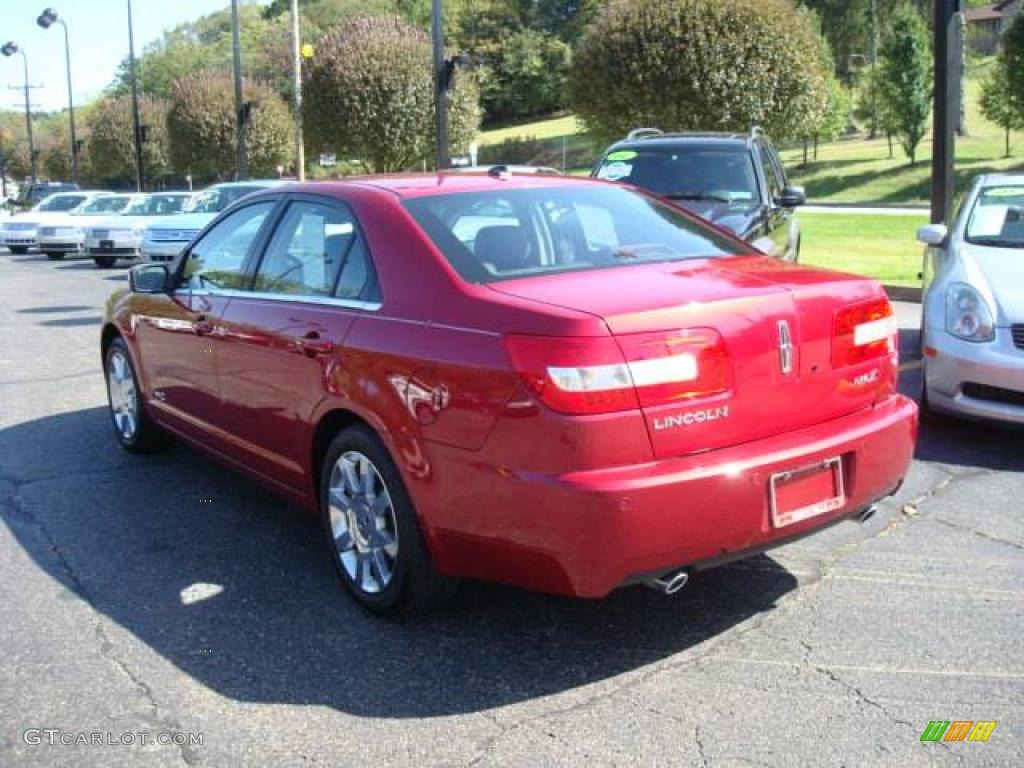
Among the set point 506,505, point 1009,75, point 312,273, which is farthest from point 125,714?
point 1009,75

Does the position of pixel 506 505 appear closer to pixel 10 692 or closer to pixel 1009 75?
pixel 10 692

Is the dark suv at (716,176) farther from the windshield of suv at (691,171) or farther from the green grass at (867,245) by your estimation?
the green grass at (867,245)

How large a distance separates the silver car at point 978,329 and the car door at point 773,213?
200 centimetres

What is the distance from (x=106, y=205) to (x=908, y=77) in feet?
92.9

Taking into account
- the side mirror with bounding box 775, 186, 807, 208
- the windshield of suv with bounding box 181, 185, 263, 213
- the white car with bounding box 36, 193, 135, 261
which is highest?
the windshield of suv with bounding box 181, 185, 263, 213

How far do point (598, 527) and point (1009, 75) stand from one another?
1336 inches

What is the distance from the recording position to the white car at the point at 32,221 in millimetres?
25672

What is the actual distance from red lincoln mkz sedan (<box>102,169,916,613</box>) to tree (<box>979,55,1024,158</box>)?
32530 mm

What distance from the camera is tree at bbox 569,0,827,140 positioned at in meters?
21.9

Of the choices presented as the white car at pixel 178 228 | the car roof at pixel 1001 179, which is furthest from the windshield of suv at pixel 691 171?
the white car at pixel 178 228

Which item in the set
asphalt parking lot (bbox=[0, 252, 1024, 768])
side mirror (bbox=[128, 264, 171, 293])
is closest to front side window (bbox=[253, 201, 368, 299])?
side mirror (bbox=[128, 264, 171, 293])

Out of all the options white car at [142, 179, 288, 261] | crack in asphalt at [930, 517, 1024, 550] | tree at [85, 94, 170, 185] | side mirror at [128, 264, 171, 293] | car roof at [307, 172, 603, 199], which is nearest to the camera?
car roof at [307, 172, 603, 199]

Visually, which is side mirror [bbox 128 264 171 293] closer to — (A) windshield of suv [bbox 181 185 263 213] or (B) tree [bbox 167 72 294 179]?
(A) windshield of suv [bbox 181 185 263 213]

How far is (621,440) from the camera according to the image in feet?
10.3
